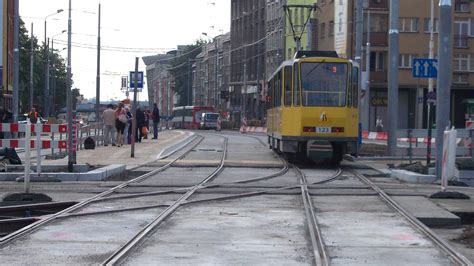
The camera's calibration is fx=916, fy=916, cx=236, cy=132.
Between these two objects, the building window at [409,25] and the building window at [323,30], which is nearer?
the building window at [409,25]

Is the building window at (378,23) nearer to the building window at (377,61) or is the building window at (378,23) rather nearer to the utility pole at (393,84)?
the building window at (377,61)

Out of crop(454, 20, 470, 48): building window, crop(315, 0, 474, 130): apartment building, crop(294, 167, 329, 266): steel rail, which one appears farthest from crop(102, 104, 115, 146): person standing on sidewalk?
crop(454, 20, 470, 48): building window

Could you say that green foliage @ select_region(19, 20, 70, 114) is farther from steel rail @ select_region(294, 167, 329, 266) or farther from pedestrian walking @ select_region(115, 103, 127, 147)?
steel rail @ select_region(294, 167, 329, 266)

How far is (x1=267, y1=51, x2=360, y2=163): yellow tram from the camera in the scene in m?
25.6

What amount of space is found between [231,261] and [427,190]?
10040mm

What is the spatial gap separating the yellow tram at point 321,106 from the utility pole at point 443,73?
518cm

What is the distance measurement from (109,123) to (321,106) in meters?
11.7

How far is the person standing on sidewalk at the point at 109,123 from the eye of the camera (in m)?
34.7

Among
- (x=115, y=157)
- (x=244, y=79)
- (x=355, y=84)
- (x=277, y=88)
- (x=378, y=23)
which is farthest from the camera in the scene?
(x=244, y=79)

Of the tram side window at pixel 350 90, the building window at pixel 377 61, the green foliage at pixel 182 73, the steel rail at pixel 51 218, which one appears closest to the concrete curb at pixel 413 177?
the tram side window at pixel 350 90

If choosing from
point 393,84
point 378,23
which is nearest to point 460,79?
point 378,23

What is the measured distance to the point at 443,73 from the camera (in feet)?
67.2

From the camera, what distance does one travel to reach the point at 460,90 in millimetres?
74438

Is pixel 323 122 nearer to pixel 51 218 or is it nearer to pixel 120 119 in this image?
pixel 120 119
